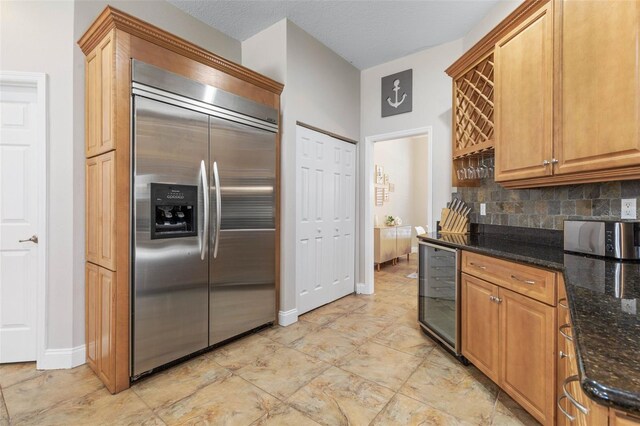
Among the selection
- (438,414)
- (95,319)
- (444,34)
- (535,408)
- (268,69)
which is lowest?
(438,414)

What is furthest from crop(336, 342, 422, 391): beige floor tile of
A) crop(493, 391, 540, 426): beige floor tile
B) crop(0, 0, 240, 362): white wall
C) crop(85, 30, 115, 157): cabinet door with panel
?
crop(85, 30, 115, 157): cabinet door with panel

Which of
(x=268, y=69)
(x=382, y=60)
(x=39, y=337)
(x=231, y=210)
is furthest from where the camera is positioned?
(x=382, y=60)

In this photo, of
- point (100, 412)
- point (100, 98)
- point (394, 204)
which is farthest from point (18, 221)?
point (394, 204)

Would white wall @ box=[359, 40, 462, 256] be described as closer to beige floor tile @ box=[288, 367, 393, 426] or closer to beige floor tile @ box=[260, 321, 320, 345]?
beige floor tile @ box=[260, 321, 320, 345]

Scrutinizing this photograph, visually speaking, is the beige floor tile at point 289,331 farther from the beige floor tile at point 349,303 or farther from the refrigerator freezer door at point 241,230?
the beige floor tile at point 349,303

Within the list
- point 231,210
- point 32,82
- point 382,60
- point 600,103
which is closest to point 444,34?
point 382,60

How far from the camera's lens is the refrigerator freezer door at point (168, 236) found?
2119mm

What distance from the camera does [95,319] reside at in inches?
88.5

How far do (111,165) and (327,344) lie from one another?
219 cm

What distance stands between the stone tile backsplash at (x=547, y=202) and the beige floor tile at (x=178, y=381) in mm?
2661

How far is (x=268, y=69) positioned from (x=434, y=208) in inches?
95.9

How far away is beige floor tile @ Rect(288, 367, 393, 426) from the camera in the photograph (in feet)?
5.92

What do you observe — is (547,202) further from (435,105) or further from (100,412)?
(100,412)

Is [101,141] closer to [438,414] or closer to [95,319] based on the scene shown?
[95,319]
